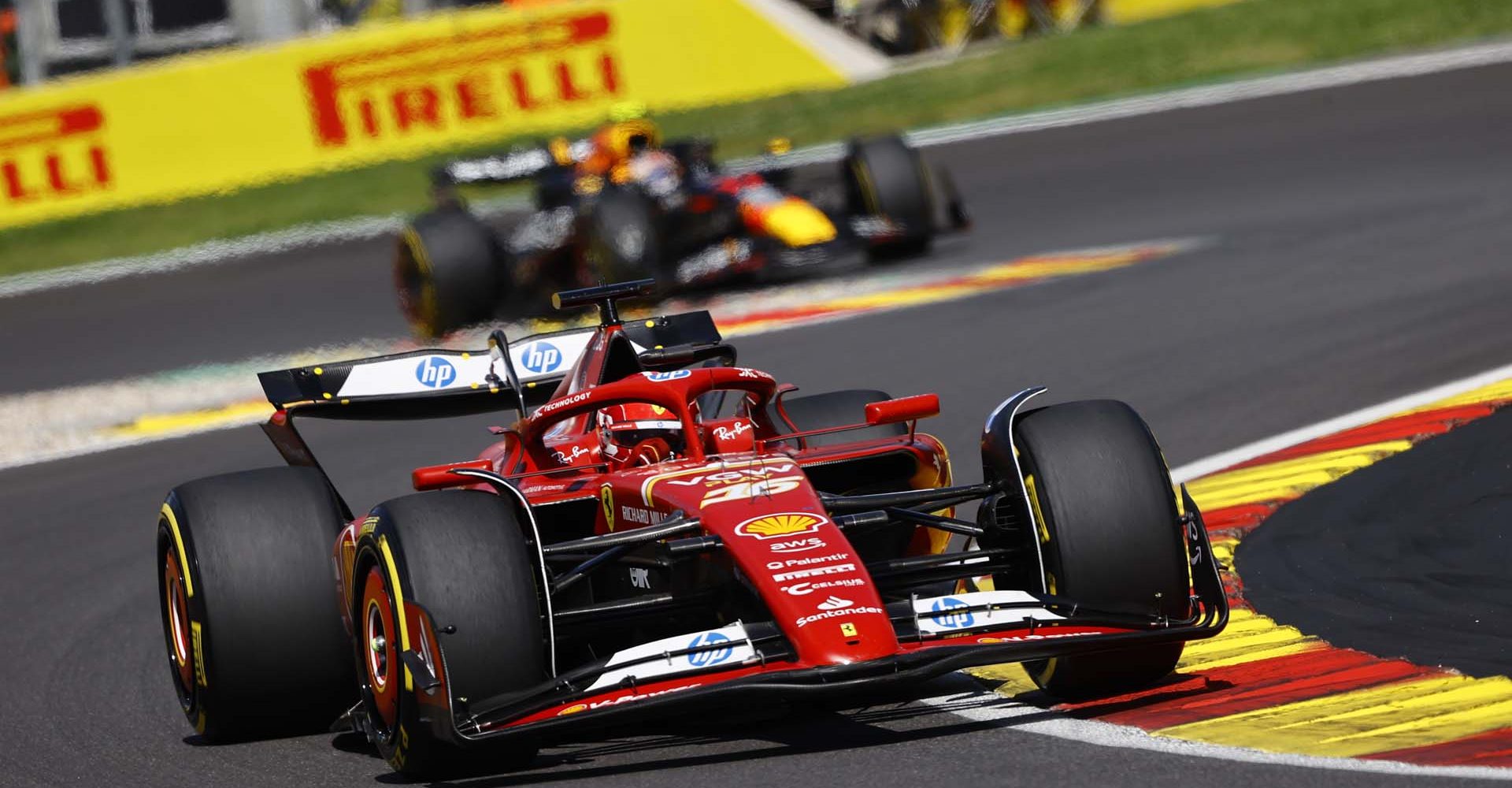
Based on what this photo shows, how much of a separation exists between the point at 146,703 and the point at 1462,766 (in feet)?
14.6

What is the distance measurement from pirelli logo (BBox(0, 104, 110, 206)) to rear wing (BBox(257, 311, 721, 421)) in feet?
49.2

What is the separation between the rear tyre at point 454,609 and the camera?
5695 mm

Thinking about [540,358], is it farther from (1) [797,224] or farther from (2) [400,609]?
(1) [797,224]

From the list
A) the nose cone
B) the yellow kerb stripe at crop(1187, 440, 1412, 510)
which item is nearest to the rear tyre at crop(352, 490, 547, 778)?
the yellow kerb stripe at crop(1187, 440, 1412, 510)

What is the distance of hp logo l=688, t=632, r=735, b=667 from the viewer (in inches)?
222

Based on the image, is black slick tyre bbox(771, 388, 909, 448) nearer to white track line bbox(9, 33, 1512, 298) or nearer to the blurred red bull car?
the blurred red bull car

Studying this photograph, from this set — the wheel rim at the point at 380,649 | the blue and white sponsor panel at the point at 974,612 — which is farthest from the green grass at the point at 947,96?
the blue and white sponsor panel at the point at 974,612

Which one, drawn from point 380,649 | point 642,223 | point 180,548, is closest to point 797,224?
point 642,223

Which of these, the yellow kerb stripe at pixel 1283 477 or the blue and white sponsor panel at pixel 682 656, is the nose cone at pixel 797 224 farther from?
the blue and white sponsor panel at pixel 682 656

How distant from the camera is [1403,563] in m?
7.07

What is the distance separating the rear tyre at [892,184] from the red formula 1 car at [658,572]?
8860mm

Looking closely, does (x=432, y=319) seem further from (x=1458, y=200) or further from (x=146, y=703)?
(x=146, y=703)

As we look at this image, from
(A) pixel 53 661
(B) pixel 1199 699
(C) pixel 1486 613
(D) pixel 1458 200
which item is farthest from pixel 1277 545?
Result: (D) pixel 1458 200

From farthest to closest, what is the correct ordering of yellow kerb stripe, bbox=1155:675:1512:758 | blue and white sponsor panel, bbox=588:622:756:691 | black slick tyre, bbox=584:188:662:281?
1. black slick tyre, bbox=584:188:662:281
2. blue and white sponsor panel, bbox=588:622:756:691
3. yellow kerb stripe, bbox=1155:675:1512:758
